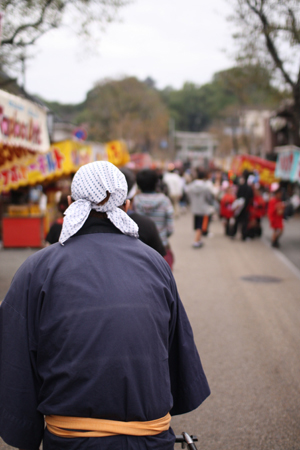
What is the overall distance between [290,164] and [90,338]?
36.8 ft

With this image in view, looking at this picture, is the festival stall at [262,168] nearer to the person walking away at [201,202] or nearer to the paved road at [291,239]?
the paved road at [291,239]

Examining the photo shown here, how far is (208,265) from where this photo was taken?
974 cm

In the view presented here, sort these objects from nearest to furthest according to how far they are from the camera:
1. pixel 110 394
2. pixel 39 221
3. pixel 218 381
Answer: pixel 110 394
pixel 218 381
pixel 39 221

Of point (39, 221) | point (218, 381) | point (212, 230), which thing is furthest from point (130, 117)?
point (218, 381)

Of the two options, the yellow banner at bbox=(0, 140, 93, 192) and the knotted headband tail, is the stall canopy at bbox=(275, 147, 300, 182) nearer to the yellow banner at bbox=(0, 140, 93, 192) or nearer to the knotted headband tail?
the yellow banner at bbox=(0, 140, 93, 192)

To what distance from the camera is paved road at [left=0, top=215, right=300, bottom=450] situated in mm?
3514

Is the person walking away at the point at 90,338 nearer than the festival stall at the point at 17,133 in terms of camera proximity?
Yes

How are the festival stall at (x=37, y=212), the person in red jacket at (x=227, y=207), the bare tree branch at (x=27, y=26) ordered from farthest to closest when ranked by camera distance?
the person in red jacket at (x=227, y=207), the festival stall at (x=37, y=212), the bare tree branch at (x=27, y=26)

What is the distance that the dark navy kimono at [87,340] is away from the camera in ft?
5.64

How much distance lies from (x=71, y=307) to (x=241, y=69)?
496 inches

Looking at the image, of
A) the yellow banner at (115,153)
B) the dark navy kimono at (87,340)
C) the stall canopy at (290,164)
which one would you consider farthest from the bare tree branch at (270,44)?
the dark navy kimono at (87,340)

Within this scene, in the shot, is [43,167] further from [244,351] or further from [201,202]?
[244,351]

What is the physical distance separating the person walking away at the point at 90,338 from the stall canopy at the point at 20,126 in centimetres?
494

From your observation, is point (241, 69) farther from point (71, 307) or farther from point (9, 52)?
point (71, 307)
